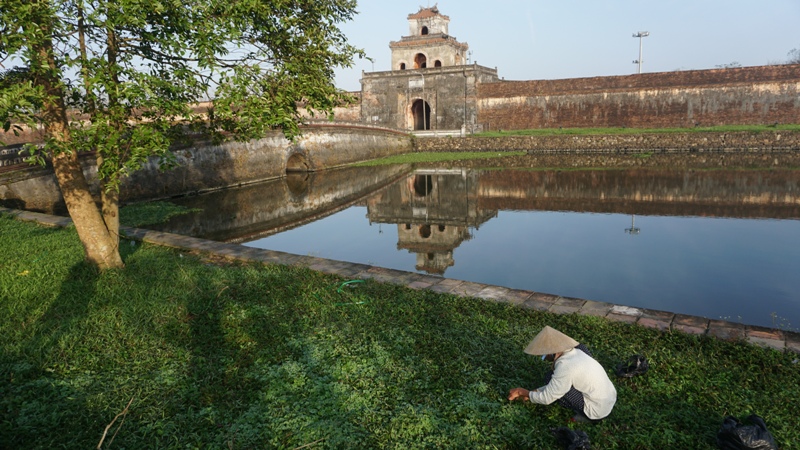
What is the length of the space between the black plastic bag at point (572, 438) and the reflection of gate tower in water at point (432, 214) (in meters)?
5.37

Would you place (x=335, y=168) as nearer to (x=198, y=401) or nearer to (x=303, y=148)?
(x=303, y=148)

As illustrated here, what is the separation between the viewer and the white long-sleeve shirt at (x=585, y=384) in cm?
356

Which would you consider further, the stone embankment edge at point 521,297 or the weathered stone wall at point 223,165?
the weathered stone wall at point 223,165

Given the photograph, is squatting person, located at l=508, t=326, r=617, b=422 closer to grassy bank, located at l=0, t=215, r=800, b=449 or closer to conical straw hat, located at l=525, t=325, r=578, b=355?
conical straw hat, located at l=525, t=325, r=578, b=355

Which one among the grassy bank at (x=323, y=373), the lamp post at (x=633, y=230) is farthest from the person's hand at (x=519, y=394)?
the lamp post at (x=633, y=230)

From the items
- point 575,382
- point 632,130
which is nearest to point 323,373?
point 575,382

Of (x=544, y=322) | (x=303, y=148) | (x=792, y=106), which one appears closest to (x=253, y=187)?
(x=303, y=148)

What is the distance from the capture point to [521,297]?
6.02m

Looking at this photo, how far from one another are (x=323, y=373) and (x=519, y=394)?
167 centimetres

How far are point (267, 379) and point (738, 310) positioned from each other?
6.13 m

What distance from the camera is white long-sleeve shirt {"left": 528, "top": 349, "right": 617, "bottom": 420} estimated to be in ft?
11.7

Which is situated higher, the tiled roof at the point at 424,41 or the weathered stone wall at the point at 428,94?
the tiled roof at the point at 424,41

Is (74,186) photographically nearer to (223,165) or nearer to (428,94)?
(223,165)

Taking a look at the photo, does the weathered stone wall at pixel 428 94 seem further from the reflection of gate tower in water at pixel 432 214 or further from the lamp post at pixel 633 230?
the lamp post at pixel 633 230
